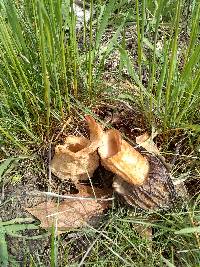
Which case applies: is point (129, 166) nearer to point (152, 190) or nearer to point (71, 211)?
point (152, 190)

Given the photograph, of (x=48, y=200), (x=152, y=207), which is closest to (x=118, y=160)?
(x=152, y=207)

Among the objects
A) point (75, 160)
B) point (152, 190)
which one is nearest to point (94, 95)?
point (75, 160)

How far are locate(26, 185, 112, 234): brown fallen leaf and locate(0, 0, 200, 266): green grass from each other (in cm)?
4

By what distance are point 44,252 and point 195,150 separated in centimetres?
55

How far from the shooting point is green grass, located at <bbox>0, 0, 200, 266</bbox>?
1.19 m

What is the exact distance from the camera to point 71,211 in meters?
1.34

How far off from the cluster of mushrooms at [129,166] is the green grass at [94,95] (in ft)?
0.19

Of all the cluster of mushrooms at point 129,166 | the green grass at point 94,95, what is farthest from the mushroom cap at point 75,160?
the green grass at point 94,95

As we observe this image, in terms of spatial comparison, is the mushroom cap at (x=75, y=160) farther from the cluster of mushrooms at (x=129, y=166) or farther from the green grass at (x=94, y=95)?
the green grass at (x=94, y=95)

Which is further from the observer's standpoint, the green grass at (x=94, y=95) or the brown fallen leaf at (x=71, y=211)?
the brown fallen leaf at (x=71, y=211)

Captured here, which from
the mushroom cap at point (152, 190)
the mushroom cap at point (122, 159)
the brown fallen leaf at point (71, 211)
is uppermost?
the mushroom cap at point (122, 159)

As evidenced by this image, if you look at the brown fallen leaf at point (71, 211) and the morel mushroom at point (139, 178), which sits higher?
the morel mushroom at point (139, 178)

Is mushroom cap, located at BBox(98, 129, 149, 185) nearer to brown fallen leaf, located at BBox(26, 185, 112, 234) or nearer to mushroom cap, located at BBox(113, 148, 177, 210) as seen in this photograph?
mushroom cap, located at BBox(113, 148, 177, 210)

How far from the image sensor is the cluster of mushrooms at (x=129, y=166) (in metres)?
1.24
